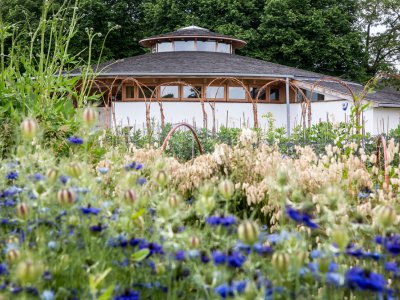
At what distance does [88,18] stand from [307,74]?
1425 cm

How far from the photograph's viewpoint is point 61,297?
212 cm

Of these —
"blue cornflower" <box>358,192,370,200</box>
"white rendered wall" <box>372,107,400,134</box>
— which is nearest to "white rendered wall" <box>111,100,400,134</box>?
"white rendered wall" <box>372,107,400,134</box>

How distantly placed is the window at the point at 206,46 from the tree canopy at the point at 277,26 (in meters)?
2.98

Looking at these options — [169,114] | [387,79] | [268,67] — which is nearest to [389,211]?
[169,114]

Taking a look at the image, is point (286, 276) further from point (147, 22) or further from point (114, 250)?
point (147, 22)

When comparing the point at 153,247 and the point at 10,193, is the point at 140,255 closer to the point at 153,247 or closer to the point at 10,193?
the point at 153,247

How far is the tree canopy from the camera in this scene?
33.0 metres

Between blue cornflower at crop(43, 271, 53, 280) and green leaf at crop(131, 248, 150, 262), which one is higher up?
green leaf at crop(131, 248, 150, 262)

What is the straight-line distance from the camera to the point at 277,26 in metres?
33.2

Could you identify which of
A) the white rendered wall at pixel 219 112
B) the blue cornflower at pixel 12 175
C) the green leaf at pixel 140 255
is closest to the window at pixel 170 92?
the white rendered wall at pixel 219 112

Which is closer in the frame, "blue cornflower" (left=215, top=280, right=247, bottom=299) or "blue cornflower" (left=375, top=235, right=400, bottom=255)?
"blue cornflower" (left=215, top=280, right=247, bottom=299)

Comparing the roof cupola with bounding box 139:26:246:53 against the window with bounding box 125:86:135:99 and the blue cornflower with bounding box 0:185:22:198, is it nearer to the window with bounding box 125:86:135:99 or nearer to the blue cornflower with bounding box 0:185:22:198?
the window with bounding box 125:86:135:99

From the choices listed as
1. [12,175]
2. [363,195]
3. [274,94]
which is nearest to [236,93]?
[274,94]

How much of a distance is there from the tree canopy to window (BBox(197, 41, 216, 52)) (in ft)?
9.76
